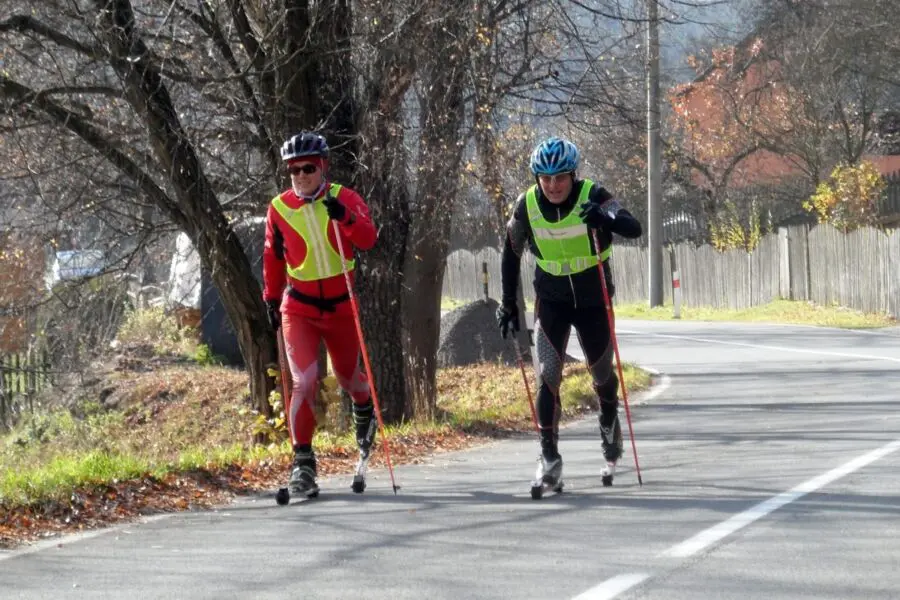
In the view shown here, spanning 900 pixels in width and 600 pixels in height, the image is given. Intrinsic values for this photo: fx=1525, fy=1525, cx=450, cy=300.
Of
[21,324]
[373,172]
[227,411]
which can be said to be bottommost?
[227,411]

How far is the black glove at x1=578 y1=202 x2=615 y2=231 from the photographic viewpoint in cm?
816

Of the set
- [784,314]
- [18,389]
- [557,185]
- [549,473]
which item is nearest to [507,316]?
[557,185]

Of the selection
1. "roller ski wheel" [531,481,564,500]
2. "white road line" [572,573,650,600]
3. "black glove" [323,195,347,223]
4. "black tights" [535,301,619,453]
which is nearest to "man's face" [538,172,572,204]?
"black tights" [535,301,619,453]

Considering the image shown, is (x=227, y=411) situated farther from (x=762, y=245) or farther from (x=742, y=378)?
(x=762, y=245)

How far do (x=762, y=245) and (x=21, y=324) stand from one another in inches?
955

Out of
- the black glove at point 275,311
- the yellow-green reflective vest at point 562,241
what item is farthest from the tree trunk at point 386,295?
the yellow-green reflective vest at point 562,241

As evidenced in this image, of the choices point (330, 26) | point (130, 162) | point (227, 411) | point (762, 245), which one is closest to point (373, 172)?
point (330, 26)

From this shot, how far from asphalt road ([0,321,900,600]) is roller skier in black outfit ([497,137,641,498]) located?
417mm

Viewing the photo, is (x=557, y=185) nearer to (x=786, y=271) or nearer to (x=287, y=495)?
(x=287, y=495)

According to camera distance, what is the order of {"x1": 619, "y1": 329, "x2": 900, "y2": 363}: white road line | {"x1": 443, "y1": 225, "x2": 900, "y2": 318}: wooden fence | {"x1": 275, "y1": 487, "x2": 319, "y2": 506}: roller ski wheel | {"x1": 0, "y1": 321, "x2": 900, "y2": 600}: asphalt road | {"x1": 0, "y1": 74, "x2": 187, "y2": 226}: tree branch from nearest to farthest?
{"x1": 0, "y1": 321, "x2": 900, "y2": 600}: asphalt road → {"x1": 275, "y1": 487, "x2": 319, "y2": 506}: roller ski wheel → {"x1": 0, "y1": 74, "x2": 187, "y2": 226}: tree branch → {"x1": 619, "y1": 329, "x2": 900, "y2": 363}: white road line → {"x1": 443, "y1": 225, "x2": 900, "y2": 318}: wooden fence

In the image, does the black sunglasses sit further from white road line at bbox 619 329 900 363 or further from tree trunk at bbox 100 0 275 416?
white road line at bbox 619 329 900 363

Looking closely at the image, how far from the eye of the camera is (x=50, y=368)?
16.5m

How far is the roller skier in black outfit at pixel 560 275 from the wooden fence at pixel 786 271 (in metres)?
22.5

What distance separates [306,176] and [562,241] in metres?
1.46
